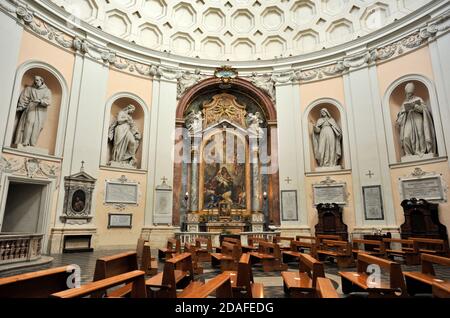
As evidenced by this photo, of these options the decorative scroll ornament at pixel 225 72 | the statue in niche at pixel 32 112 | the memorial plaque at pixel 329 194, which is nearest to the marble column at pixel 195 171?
the decorative scroll ornament at pixel 225 72

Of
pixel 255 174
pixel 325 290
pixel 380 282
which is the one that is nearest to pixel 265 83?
pixel 255 174

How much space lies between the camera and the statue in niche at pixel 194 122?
13429 millimetres

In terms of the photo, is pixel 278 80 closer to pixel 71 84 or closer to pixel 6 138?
pixel 71 84

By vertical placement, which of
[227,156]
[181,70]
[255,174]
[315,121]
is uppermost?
[181,70]

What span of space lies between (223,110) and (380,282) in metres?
11.4

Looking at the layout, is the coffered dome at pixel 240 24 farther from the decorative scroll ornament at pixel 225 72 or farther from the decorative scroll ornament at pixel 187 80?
the decorative scroll ornament at pixel 225 72

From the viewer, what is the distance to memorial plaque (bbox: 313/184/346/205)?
11.2m

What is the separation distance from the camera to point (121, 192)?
1091 cm

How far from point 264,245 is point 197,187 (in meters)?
6.17

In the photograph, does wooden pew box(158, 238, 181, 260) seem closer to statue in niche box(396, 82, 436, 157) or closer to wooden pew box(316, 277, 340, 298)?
wooden pew box(316, 277, 340, 298)

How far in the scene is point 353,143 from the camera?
1130 centimetres

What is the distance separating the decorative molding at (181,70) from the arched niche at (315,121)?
123 centimetres

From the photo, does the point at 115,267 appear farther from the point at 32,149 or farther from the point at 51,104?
the point at 51,104

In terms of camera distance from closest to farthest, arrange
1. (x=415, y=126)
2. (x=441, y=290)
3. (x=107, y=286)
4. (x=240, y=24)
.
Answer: (x=107, y=286) → (x=441, y=290) → (x=415, y=126) → (x=240, y=24)
